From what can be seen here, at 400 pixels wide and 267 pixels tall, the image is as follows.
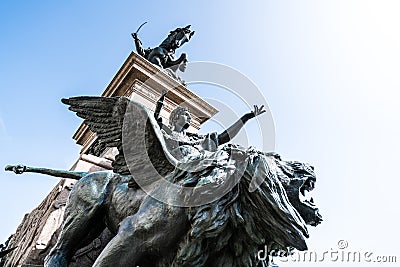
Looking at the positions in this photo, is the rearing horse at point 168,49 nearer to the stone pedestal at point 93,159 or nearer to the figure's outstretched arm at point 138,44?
the figure's outstretched arm at point 138,44

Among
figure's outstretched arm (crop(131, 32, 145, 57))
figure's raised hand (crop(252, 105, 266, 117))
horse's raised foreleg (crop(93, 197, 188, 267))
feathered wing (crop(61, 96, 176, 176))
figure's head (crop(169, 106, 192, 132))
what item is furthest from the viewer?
figure's outstretched arm (crop(131, 32, 145, 57))

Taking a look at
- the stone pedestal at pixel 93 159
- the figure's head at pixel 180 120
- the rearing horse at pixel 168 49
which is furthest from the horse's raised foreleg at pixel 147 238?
the rearing horse at pixel 168 49

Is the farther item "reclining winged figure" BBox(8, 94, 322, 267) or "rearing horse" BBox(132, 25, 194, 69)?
"rearing horse" BBox(132, 25, 194, 69)

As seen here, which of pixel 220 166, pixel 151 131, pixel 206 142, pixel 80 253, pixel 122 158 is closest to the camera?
pixel 220 166

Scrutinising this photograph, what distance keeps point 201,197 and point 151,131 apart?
0.73m

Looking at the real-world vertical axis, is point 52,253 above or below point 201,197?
below

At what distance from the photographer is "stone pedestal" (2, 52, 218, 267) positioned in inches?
161

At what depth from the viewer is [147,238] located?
9.76 feet

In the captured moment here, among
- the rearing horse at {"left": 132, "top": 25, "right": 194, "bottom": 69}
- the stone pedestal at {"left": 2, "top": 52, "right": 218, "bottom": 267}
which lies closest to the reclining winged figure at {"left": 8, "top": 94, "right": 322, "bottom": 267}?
the stone pedestal at {"left": 2, "top": 52, "right": 218, "bottom": 267}

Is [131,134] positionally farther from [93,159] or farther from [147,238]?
[93,159]

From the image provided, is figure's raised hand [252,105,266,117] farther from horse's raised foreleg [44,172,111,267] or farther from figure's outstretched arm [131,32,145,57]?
figure's outstretched arm [131,32,145,57]

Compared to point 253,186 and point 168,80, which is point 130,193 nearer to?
point 253,186

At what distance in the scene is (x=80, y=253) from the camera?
157 inches

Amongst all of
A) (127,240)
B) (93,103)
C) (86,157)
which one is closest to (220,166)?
(127,240)
